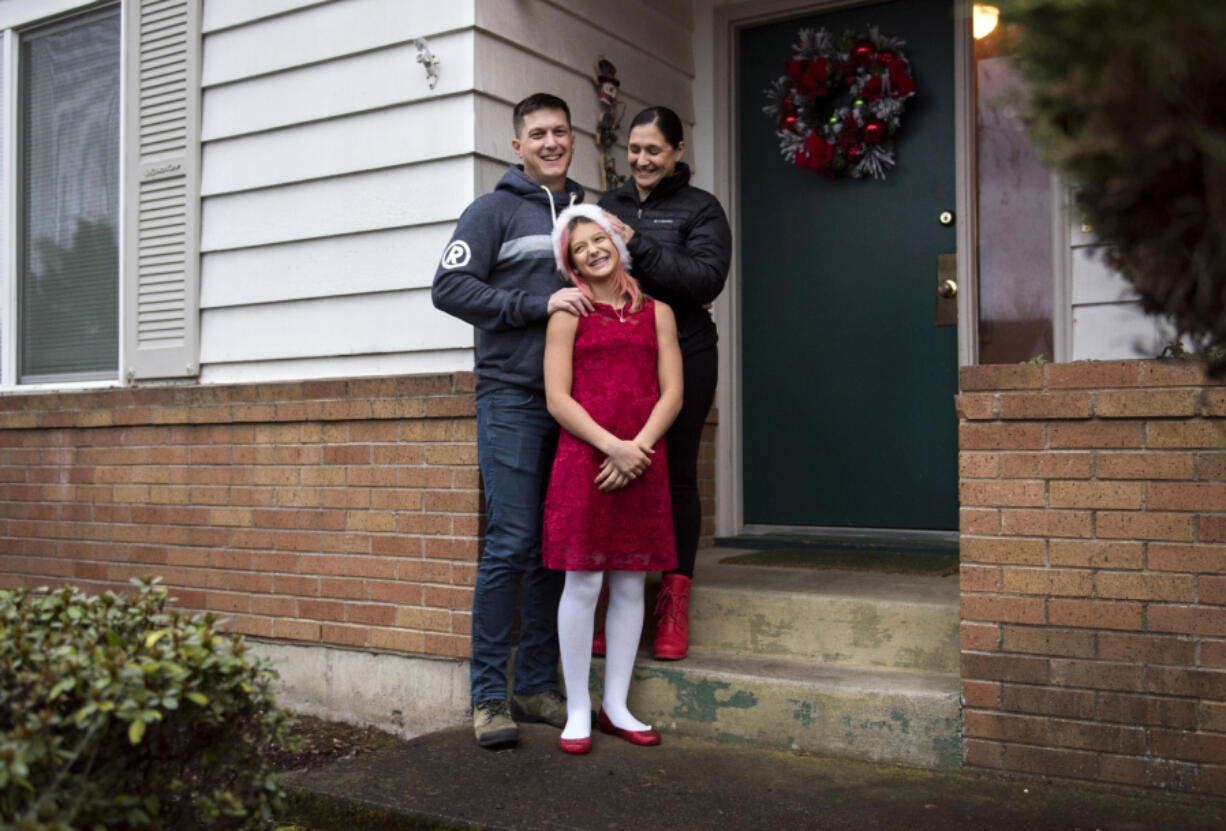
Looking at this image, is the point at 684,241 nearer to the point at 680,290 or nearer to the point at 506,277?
the point at 680,290

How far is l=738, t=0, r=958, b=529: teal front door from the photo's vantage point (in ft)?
15.8

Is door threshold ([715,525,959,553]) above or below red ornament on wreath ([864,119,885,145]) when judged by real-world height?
below

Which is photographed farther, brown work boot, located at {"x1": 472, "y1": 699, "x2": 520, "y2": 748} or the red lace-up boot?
the red lace-up boot

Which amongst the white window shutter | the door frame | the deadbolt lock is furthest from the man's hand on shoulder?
the white window shutter

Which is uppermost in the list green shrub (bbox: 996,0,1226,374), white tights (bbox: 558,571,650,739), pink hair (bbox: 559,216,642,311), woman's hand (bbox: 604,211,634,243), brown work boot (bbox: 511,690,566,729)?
woman's hand (bbox: 604,211,634,243)

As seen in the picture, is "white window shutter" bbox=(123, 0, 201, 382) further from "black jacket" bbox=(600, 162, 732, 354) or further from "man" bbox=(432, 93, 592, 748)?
"black jacket" bbox=(600, 162, 732, 354)

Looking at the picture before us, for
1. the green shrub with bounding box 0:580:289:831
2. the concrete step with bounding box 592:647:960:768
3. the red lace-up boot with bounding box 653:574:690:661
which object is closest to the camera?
the green shrub with bounding box 0:580:289:831

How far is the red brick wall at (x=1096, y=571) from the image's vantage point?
9.89 feet

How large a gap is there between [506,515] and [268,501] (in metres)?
1.43

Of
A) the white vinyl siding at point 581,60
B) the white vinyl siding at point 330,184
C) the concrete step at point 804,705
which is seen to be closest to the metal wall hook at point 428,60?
the white vinyl siding at point 330,184

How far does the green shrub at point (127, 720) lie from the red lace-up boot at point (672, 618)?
5.53 feet

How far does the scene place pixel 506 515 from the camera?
3699mm

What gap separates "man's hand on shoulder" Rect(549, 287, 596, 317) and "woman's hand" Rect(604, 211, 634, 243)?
233 mm

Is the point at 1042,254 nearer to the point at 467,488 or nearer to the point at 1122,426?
the point at 1122,426
